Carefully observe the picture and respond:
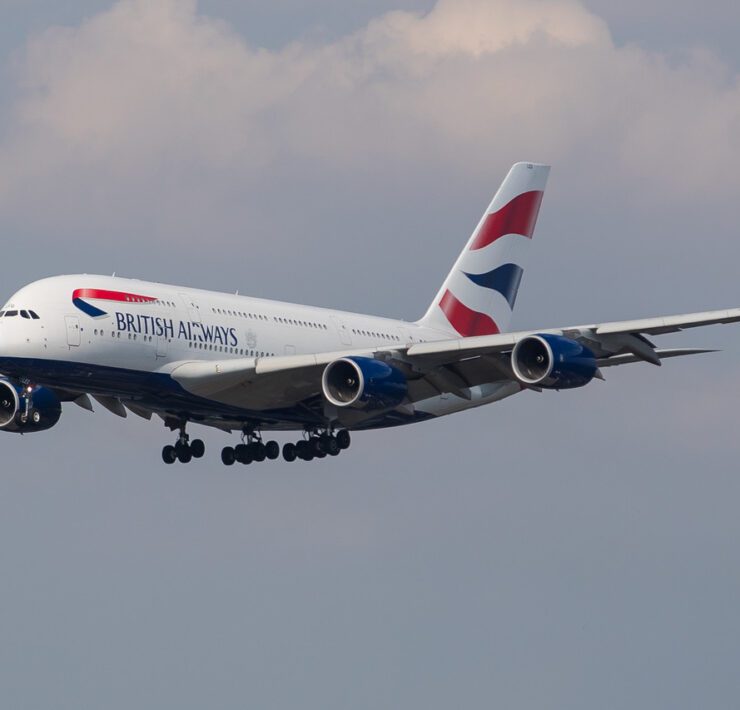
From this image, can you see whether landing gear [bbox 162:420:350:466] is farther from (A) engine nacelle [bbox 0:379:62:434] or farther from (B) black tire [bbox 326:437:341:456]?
(A) engine nacelle [bbox 0:379:62:434]

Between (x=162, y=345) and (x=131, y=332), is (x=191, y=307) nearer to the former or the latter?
(x=162, y=345)

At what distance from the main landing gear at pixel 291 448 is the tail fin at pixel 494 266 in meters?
7.92

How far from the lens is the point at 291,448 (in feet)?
196

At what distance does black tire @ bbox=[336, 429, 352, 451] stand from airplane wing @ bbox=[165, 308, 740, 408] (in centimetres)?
302

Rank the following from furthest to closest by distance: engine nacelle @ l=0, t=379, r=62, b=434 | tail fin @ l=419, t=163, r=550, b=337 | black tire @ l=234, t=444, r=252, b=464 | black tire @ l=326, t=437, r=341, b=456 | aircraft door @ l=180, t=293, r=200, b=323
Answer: tail fin @ l=419, t=163, r=550, b=337 < black tire @ l=234, t=444, r=252, b=464 < black tire @ l=326, t=437, r=341, b=456 < engine nacelle @ l=0, t=379, r=62, b=434 < aircraft door @ l=180, t=293, r=200, b=323

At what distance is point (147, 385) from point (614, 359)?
14.2 metres

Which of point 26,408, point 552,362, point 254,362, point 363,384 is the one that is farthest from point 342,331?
point 552,362

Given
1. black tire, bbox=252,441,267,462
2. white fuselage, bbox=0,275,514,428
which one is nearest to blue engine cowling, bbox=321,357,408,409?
white fuselage, bbox=0,275,514,428

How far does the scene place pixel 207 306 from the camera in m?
54.3

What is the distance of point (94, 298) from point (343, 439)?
11190 millimetres

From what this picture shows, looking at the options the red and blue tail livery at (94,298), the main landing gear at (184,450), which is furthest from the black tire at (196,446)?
the red and blue tail livery at (94,298)

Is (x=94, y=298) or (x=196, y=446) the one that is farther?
(x=196, y=446)

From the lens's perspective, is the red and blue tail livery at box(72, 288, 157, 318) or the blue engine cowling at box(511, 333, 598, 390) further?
the red and blue tail livery at box(72, 288, 157, 318)

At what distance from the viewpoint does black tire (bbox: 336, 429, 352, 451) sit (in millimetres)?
58594
